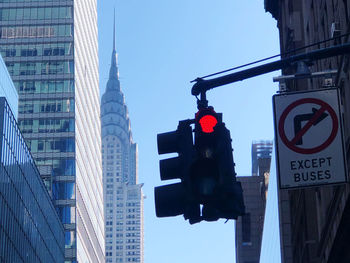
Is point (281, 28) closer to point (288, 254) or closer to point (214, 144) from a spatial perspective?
point (288, 254)

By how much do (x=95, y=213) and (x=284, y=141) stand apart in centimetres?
15555

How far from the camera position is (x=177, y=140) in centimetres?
1211

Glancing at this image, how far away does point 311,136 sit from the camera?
14977 millimetres

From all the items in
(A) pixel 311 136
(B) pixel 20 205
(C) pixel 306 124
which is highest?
(B) pixel 20 205

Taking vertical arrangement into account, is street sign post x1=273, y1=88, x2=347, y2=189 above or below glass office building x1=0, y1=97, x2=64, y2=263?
below

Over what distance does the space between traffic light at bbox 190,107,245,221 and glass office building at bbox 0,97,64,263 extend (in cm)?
6103

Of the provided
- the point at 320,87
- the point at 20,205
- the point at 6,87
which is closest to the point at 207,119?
the point at 320,87

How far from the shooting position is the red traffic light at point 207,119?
38.9 ft

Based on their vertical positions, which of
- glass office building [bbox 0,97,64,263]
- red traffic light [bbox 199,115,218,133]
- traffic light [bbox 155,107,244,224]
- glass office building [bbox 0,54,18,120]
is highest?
glass office building [bbox 0,54,18,120]

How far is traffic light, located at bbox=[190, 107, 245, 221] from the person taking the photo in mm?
11445

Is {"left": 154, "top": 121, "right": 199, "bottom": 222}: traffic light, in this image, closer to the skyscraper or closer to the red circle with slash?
the red circle with slash

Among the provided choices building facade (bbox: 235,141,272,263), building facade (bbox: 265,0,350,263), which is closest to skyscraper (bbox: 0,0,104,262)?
building facade (bbox: 235,141,272,263)

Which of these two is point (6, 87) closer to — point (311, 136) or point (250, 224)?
point (311, 136)

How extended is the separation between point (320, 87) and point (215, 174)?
19805mm
